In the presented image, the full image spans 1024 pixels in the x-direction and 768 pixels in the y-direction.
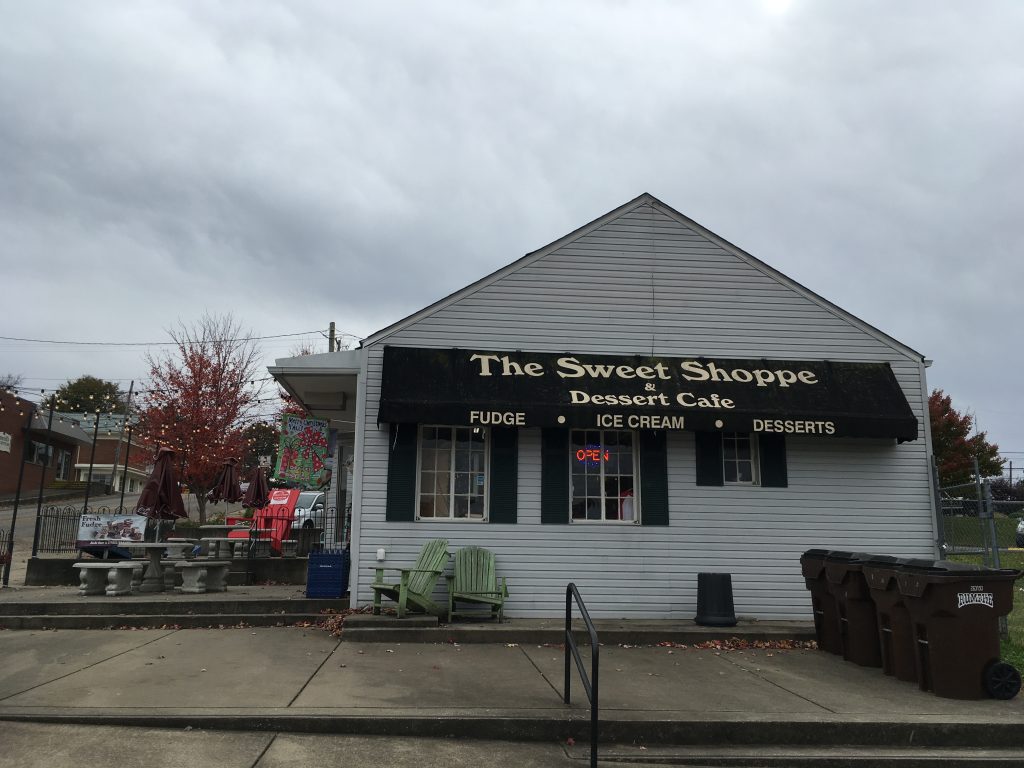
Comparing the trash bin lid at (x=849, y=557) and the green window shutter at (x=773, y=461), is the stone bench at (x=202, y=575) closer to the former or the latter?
the green window shutter at (x=773, y=461)

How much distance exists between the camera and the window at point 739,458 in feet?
35.3

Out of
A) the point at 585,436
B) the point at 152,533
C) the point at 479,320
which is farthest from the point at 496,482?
the point at 152,533

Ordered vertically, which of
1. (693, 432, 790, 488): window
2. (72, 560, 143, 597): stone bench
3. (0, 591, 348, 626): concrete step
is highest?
(693, 432, 790, 488): window

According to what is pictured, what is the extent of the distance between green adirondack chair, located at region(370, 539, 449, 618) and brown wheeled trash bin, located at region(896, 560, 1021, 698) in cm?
542

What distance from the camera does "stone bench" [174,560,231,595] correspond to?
11.1 meters

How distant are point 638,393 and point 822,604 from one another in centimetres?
347

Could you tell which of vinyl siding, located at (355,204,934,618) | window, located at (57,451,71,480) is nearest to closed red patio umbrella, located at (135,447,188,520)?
vinyl siding, located at (355,204,934,618)

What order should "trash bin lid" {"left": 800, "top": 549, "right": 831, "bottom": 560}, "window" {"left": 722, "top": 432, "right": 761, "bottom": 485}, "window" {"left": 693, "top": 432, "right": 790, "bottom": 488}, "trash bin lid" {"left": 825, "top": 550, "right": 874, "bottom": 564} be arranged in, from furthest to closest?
"window" {"left": 722, "top": 432, "right": 761, "bottom": 485} → "window" {"left": 693, "top": 432, "right": 790, "bottom": 488} → "trash bin lid" {"left": 800, "top": 549, "right": 831, "bottom": 560} → "trash bin lid" {"left": 825, "top": 550, "right": 874, "bottom": 564}

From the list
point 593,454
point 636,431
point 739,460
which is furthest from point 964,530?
point 593,454

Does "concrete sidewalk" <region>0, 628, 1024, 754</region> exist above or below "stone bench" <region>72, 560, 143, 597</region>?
below

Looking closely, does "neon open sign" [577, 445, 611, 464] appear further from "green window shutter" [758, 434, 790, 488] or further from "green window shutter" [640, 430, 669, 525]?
"green window shutter" [758, 434, 790, 488]

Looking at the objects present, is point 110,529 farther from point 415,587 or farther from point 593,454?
point 593,454

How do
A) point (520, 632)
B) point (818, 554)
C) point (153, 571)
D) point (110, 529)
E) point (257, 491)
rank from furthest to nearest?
point (257, 491), point (110, 529), point (153, 571), point (520, 632), point (818, 554)

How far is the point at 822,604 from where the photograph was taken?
8969 millimetres
